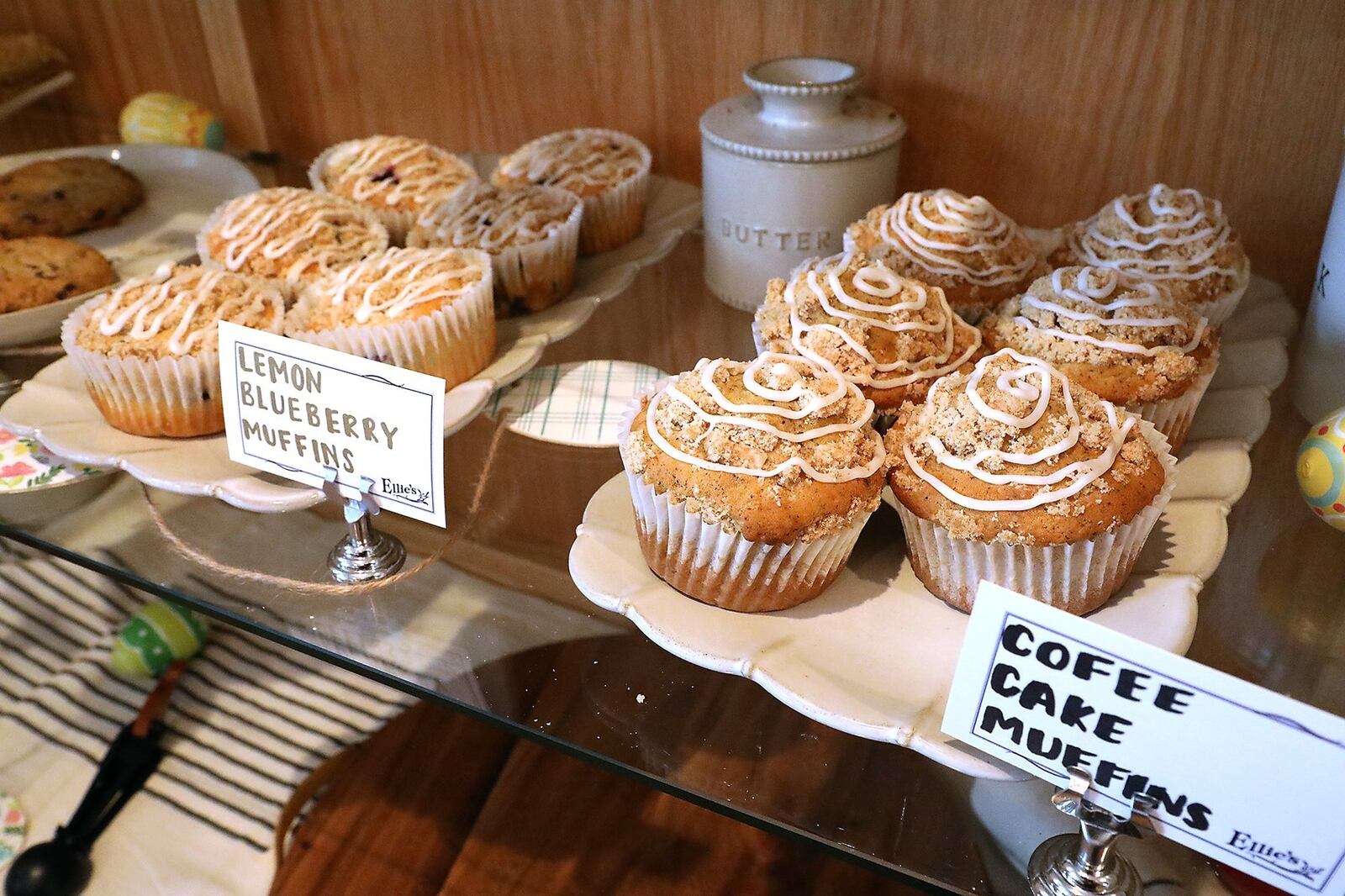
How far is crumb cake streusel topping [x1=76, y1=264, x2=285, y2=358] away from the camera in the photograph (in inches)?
57.7

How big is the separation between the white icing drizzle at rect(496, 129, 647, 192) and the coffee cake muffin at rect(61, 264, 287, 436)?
0.59 m

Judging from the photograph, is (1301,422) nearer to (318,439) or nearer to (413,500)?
(413,500)

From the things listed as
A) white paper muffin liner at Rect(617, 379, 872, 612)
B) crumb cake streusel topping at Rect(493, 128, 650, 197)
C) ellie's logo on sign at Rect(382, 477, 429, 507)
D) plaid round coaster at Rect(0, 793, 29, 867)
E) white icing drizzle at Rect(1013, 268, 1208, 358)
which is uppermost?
white icing drizzle at Rect(1013, 268, 1208, 358)

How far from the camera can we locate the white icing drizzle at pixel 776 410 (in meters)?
1.13

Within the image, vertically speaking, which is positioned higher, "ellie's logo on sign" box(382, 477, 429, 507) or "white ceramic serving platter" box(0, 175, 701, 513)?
"ellie's logo on sign" box(382, 477, 429, 507)

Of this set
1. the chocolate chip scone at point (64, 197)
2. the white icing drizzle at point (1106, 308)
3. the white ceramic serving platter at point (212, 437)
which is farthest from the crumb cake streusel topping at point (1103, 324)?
the chocolate chip scone at point (64, 197)

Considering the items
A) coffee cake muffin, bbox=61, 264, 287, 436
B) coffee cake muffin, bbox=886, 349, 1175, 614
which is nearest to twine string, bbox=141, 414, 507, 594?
coffee cake muffin, bbox=61, 264, 287, 436

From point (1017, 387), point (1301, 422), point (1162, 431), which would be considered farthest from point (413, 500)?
point (1301, 422)

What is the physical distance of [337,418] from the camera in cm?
116

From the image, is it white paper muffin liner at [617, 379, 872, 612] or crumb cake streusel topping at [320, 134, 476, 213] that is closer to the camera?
white paper muffin liner at [617, 379, 872, 612]

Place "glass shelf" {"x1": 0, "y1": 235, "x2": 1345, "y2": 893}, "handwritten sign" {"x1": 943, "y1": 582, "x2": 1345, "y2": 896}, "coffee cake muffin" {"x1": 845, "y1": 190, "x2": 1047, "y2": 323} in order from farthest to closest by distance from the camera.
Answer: "coffee cake muffin" {"x1": 845, "y1": 190, "x2": 1047, "y2": 323} → "glass shelf" {"x1": 0, "y1": 235, "x2": 1345, "y2": 893} → "handwritten sign" {"x1": 943, "y1": 582, "x2": 1345, "y2": 896}

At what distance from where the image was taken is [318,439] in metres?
1.19

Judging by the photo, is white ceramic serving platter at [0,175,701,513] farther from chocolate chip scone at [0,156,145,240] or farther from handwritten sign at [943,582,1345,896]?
handwritten sign at [943,582,1345,896]

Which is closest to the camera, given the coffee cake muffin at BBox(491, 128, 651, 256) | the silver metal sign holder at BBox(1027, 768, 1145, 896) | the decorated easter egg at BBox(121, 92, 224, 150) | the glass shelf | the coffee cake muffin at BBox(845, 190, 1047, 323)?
the silver metal sign holder at BBox(1027, 768, 1145, 896)
